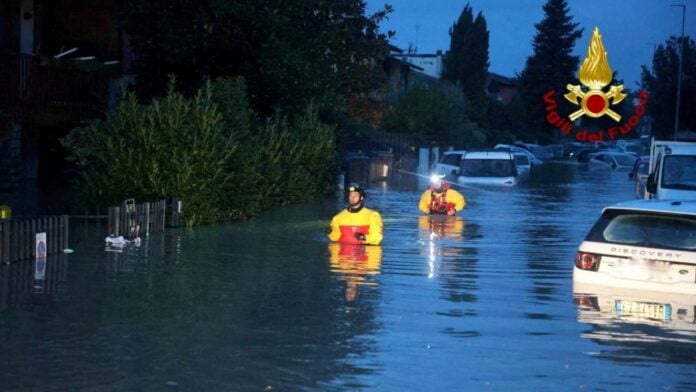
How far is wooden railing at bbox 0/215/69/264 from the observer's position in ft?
47.3

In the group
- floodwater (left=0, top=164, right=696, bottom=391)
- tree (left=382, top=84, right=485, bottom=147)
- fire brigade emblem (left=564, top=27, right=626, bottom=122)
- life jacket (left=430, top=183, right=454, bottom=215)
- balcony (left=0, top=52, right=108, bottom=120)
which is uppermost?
fire brigade emblem (left=564, top=27, right=626, bottom=122)

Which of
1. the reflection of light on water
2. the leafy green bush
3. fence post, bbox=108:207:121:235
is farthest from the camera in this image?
the leafy green bush

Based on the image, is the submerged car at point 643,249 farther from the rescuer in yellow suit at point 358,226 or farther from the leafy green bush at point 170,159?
the leafy green bush at point 170,159

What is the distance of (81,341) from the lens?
982 cm

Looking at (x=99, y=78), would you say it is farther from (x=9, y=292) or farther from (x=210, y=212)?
(x=9, y=292)

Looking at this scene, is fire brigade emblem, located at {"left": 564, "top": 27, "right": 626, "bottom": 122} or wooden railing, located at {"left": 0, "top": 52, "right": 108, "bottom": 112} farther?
fire brigade emblem, located at {"left": 564, "top": 27, "right": 626, "bottom": 122}

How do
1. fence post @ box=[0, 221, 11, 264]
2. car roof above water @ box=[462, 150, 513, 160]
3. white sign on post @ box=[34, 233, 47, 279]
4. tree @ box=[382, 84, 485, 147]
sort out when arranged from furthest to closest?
tree @ box=[382, 84, 485, 147], car roof above water @ box=[462, 150, 513, 160], white sign on post @ box=[34, 233, 47, 279], fence post @ box=[0, 221, 11, 264]

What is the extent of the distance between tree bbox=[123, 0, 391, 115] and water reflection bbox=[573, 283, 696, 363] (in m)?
18.2

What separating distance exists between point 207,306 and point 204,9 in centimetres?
1919

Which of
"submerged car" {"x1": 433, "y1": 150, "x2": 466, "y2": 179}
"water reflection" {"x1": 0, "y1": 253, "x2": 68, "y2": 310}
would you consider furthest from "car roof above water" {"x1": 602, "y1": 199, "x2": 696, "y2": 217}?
"submerged car" {"x1": 433, "y1": 150, "x2": 466, "y2": 179}

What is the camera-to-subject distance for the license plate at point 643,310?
11648 mm

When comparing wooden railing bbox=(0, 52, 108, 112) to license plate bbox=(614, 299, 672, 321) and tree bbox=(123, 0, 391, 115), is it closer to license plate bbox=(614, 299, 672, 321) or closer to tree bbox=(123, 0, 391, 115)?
tree bbox=(123, 0, 391, 115)

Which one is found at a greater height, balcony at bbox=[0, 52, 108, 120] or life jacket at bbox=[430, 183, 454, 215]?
balcony at bbox=[0, 52, 108, 120]

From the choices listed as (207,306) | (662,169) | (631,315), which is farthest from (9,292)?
(662,169)
